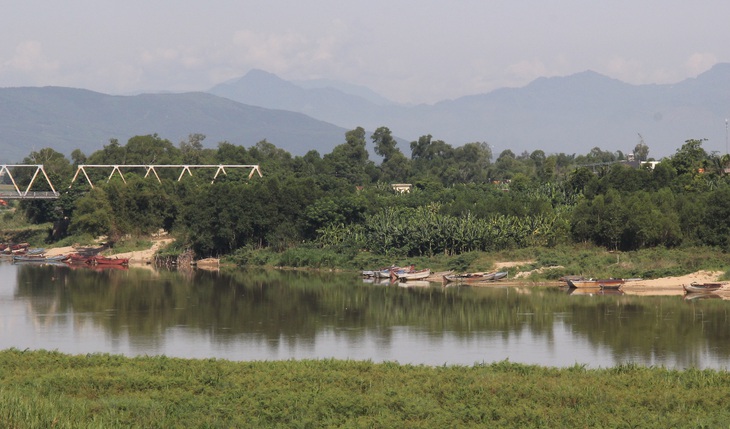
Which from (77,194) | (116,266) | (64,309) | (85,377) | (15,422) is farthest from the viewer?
(77,194)

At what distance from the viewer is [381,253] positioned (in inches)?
2376

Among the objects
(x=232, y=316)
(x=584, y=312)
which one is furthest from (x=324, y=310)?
(x=584, y=312)

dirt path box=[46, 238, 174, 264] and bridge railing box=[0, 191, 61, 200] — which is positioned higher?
bridge railing box=[0, 191, 61, 200]

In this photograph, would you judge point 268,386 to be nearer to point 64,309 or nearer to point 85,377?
point 85,377

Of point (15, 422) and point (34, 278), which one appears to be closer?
point (15, 422)

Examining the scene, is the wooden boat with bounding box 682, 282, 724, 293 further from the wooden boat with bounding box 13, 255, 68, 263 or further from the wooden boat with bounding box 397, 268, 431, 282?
the wooden boat with bounding box 13, 255, 68, 263

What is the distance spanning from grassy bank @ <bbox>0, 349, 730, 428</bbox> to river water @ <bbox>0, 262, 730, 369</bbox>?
4072mm

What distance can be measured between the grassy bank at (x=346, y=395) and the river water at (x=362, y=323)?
4.07 meters

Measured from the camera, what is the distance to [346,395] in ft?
73.7

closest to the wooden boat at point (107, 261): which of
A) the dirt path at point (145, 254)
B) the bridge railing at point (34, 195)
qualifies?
the dirt path at point (145, 254)

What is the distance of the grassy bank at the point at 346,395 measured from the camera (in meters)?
20.6

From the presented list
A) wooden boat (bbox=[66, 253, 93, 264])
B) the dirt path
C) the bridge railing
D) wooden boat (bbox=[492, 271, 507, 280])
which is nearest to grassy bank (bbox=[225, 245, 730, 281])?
wooden boat (bbox=[492, 271, 507, 280])

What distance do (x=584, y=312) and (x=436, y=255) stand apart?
17400 mm

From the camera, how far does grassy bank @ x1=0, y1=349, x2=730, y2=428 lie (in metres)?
20.6
